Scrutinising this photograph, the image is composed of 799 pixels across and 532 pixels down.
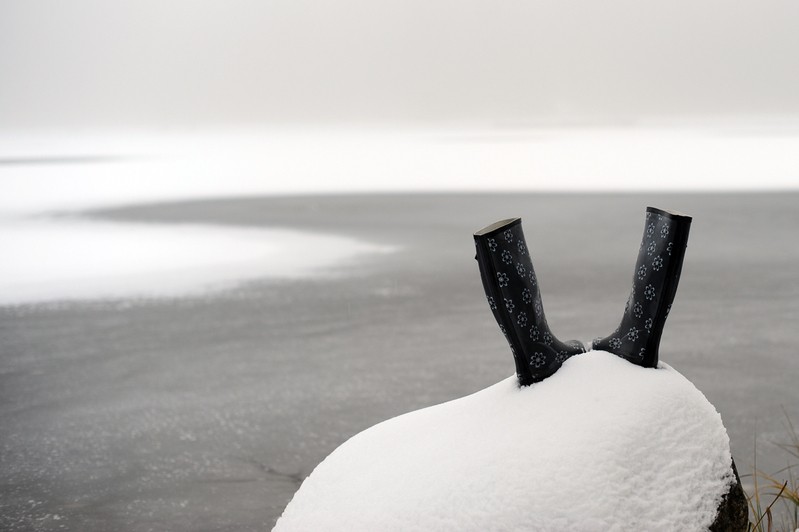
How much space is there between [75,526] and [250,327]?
2.72 meters

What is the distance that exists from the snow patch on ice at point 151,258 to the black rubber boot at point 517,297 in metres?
5.40

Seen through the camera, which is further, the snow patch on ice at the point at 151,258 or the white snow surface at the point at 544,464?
the snow patch on ice at the point at 151,258

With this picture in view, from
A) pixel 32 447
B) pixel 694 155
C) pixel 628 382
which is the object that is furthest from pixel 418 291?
pixel 694 155

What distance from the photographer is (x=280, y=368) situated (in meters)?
4.67

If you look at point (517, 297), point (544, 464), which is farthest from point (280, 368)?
point (544, 464)

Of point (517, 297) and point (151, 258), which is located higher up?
point (517, 297)

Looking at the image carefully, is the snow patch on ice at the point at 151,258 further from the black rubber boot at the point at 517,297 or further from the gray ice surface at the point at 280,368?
the black rubber boot at the point at 517,297

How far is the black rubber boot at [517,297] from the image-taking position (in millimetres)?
1604

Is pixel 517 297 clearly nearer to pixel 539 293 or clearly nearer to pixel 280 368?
pixel 539 293

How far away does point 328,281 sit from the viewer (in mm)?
6957

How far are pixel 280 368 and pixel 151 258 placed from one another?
413cm

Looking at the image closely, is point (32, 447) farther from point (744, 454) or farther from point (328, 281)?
point (328, 281)

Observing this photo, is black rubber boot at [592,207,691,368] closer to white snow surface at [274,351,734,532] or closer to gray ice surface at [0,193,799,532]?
white snow surface at [274,351,734,532]

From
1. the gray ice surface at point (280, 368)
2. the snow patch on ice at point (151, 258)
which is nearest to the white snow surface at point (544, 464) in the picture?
the gray ice surface at point (280, 368)
